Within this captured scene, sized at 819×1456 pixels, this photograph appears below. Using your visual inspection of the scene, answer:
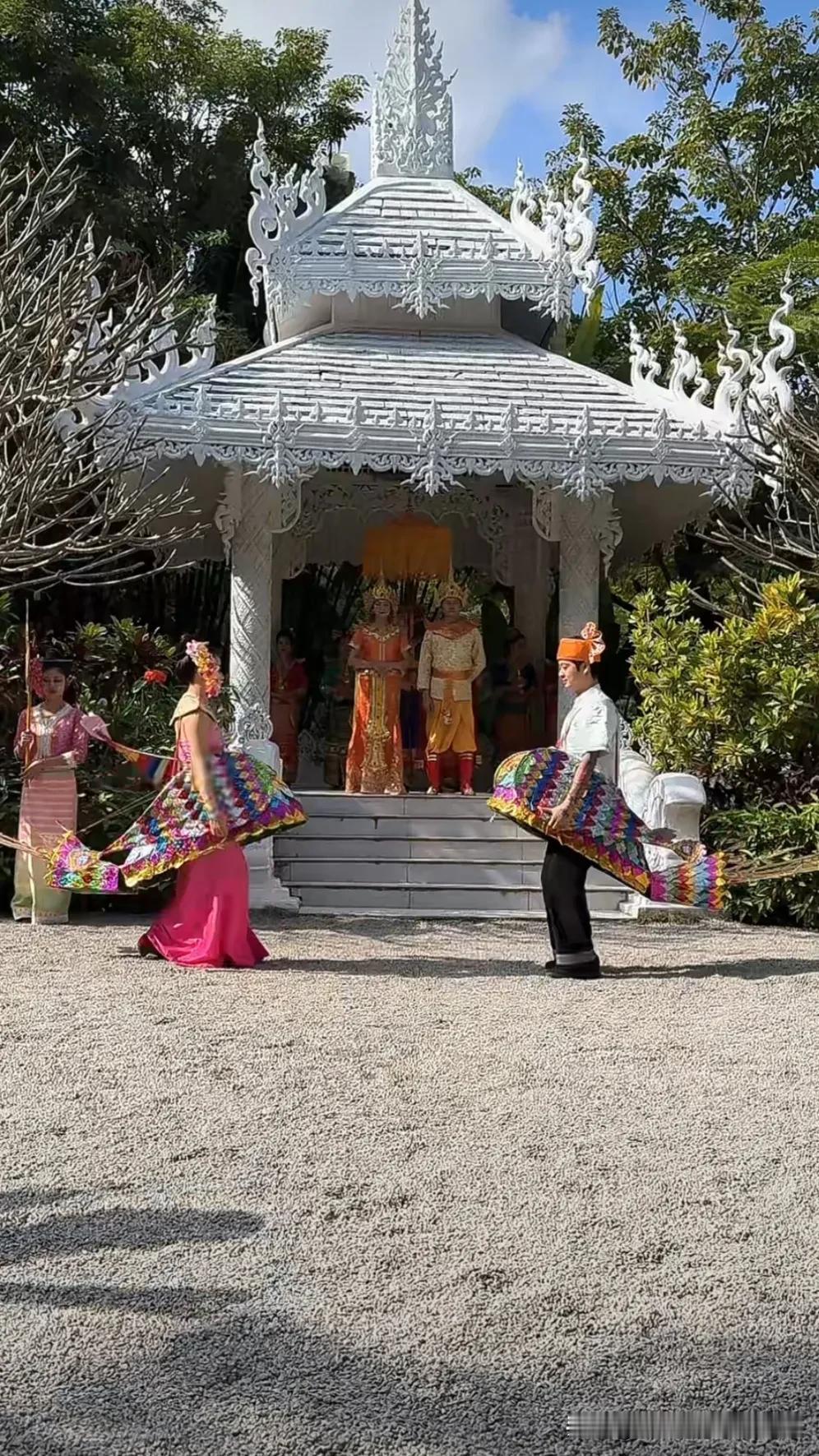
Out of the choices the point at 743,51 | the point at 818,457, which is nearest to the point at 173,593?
the point at 818,457

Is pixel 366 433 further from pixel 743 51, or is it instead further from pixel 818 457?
pixel 743 51

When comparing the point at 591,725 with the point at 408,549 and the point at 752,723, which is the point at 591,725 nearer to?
the point at 752,723

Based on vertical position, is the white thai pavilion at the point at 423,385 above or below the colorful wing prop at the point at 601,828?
above

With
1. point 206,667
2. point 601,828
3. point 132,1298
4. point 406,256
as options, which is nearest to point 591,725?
point 601,828

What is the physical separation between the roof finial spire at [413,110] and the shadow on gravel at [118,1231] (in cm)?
947

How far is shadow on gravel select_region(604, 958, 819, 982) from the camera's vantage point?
718 cm

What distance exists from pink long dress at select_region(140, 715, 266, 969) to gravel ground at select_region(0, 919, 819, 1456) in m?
0.62

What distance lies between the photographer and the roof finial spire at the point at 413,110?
1116 centimetres

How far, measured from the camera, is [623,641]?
43.1ft

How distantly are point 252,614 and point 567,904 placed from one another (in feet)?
12.2

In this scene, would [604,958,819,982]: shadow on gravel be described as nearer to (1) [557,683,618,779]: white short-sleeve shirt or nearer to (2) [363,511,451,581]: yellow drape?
(1) [557,683,618,779]: white short-sleeve shirt

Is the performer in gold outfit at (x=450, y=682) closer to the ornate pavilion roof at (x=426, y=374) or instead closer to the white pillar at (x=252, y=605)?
the ornate pavilion roof at (x=426, y=374)

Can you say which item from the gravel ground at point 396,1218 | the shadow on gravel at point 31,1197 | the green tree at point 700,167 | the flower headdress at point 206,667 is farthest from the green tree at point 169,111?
the shadow on gravel at point 31,1197

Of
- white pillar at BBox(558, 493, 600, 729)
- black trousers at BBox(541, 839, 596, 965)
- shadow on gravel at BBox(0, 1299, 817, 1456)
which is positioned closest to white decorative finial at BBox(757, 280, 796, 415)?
white pillar at BBox(558, 493, 600, 729)
